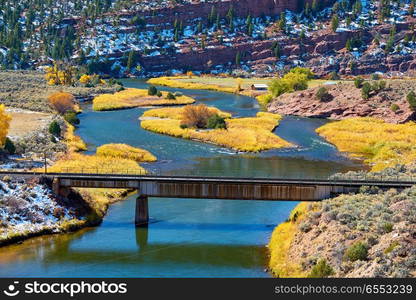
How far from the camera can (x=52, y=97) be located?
12544 cm

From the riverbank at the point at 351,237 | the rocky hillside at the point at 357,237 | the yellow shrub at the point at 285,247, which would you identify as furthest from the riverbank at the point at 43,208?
the rocky hillside at the point at 357,237

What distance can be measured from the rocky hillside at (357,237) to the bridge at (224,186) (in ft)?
5.37

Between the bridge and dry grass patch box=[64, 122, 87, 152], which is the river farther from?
dry grass patch box=[64, 122, 87, 152]

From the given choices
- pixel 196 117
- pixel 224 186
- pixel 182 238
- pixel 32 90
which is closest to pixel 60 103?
pixel 32 90

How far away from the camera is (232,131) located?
345 feet

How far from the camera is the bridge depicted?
5884 cm

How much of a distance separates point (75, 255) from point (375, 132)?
67441mm

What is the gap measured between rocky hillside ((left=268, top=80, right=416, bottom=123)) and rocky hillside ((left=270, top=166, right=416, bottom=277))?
69.9 m

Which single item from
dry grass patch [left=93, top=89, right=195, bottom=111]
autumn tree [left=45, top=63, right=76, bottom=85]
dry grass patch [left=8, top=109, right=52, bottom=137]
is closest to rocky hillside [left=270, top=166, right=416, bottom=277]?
dry grass patch [left=8, top=109, right=52, bottom=137]

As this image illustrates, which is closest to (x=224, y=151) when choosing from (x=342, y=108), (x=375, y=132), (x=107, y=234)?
(x=375, y=132)

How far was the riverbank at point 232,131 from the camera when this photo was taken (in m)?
97.7

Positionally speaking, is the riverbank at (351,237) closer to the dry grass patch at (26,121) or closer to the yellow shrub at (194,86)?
the dry grass patch at (26,121)

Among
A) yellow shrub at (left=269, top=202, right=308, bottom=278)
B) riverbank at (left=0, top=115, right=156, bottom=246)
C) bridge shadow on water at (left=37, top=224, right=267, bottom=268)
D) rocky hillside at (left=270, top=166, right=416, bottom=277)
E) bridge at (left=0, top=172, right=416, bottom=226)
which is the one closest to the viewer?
rocky hillside at (left=270, top=166, right=416, bottom=277)

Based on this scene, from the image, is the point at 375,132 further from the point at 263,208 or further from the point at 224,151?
the point at 263,208
